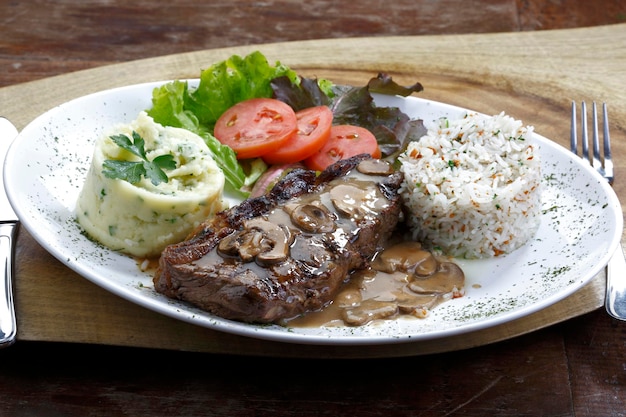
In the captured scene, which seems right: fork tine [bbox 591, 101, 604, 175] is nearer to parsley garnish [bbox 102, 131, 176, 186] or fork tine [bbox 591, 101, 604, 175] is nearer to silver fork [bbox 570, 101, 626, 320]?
silver fork [bbox 570, 101, 626, 320]

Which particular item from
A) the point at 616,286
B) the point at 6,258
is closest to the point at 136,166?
the point at 6,258

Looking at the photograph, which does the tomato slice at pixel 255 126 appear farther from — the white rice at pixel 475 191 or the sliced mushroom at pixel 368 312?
the sliced mushroom at pixel 368 312

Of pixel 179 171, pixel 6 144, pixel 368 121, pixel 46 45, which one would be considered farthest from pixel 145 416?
pixel 46 45

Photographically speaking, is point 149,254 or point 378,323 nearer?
point 378,323

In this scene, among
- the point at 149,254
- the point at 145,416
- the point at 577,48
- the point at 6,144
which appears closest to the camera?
the point at 145,416

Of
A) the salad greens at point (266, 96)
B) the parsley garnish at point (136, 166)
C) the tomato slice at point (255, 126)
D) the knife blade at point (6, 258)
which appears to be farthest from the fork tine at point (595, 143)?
the knife blade at point (6, 258)

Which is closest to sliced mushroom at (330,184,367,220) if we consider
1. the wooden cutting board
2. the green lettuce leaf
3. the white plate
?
the white plate

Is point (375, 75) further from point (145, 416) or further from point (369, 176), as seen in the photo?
point (145, 416)

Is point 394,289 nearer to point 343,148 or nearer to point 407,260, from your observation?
point 407,260
